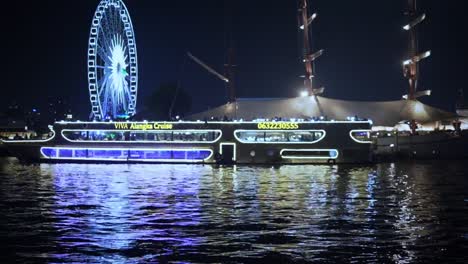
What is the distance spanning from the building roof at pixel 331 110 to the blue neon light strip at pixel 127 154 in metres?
8.80

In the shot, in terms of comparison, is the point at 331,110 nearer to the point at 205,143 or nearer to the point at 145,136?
the point at 205,143

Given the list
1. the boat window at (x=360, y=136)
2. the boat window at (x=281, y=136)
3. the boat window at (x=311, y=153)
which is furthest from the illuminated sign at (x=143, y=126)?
the boat window at (x=360, y=136)

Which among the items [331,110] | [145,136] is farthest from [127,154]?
[331,110]

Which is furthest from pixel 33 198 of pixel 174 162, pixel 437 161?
pixel 437 161

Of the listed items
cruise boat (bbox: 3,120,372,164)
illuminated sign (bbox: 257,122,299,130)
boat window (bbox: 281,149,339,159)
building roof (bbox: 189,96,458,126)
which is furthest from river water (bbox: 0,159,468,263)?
building roof (bbox: 189,96,458,126)

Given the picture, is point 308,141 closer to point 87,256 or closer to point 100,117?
point 100,117

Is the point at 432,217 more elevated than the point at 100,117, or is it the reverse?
the point at 100,117

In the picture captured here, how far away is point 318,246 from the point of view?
19.9 m

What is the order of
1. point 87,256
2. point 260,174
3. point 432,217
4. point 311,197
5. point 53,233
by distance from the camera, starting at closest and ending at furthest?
point 87,256, point 53,233, point 432,217, point 311,197, point 260,174

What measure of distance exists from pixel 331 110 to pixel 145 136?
2128 centimetres

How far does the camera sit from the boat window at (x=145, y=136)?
63.7 m

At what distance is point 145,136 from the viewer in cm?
6525

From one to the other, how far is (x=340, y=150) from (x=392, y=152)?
464 inches

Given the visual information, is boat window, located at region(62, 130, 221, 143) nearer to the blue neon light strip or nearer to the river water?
the blue neon light strip
